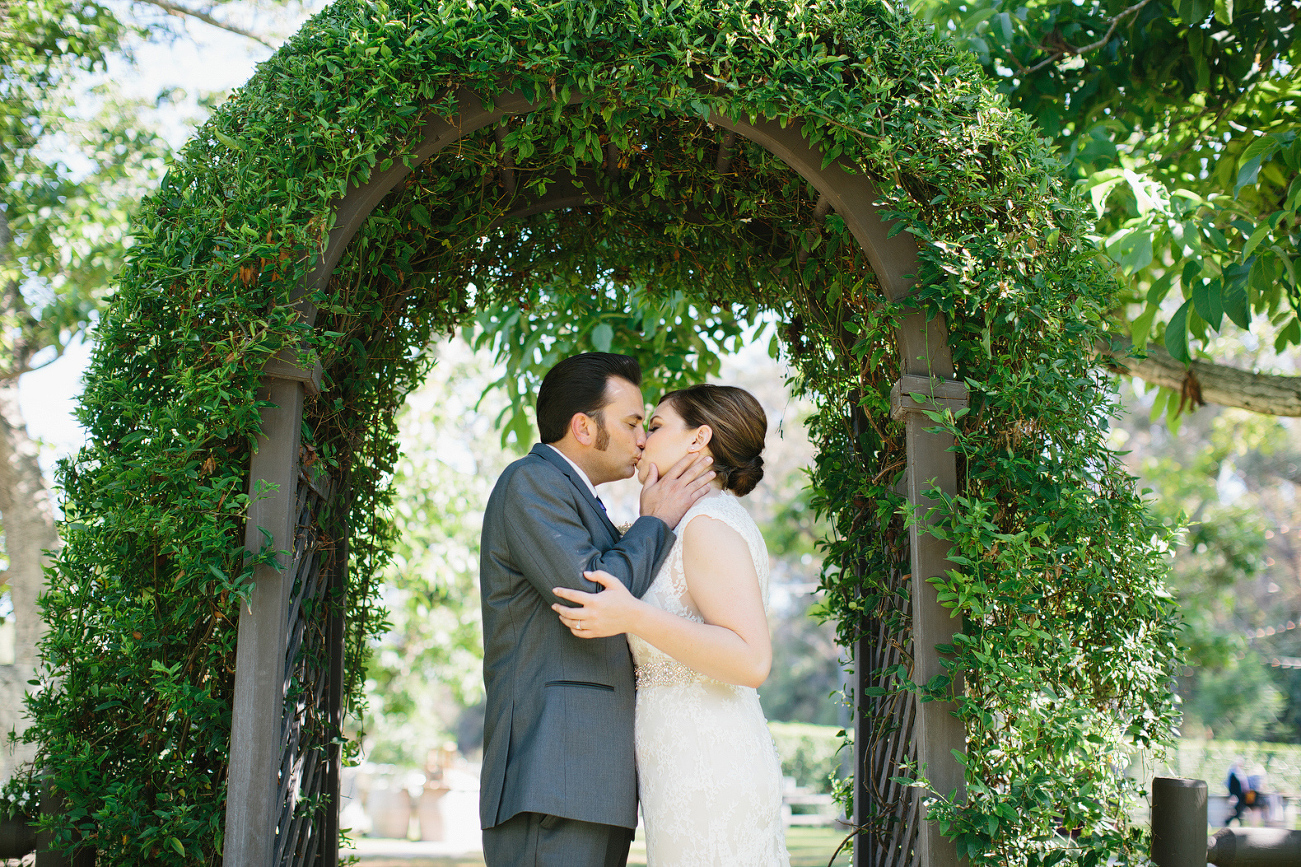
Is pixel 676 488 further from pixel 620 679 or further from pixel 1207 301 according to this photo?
pixel 1207 301

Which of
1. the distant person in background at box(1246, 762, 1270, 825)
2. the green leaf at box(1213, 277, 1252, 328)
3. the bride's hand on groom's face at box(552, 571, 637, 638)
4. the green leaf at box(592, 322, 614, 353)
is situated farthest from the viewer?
the distant person in background at box(1246, 762, 1270, 825)

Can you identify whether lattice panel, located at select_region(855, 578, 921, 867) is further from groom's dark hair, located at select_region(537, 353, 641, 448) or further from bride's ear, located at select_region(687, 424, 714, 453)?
groom's dark hair, located at select_region(537, 353, 641, 448)

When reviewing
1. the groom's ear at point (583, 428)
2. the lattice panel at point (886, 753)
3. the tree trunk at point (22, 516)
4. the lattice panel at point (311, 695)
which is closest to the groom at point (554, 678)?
the groom's ear at point (583, 428)

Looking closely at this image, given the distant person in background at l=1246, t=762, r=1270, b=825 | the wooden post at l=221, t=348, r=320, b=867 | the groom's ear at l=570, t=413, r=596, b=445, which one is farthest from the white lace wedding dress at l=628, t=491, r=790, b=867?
the distant person in background at l=1246, t=762, r=1270, b=825

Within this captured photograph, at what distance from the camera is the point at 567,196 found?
3639 mm

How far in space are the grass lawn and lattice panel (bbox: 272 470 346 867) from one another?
169cm

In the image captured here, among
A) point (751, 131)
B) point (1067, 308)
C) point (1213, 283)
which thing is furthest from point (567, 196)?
point (1213, 283)

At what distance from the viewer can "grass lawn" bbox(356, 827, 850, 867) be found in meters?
7.06

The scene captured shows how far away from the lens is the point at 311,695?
3.00 meters

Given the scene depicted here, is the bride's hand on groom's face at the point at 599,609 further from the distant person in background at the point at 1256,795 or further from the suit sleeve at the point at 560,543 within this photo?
the distant person in background at the point at 1256,795

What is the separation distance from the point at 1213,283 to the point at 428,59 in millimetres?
2961

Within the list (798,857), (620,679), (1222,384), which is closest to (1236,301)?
(1222,384)

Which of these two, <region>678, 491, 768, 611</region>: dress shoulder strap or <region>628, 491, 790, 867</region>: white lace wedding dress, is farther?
<region>678, 491, 768, 611</region>: dress shoulder strap

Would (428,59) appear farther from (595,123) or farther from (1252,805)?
(1252,805)
